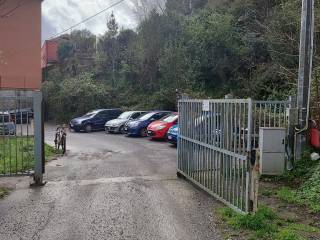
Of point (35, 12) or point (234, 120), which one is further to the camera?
point (35, 12)

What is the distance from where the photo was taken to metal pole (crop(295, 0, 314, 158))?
10.2 meters

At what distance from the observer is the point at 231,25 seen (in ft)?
94.7

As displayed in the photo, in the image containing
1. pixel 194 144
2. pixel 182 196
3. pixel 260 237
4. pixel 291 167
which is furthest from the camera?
pixel 291 167

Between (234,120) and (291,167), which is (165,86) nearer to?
(291,167)

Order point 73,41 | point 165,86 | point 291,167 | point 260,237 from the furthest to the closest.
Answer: point 73,41, point 165,86, point 291,167, point 260,237

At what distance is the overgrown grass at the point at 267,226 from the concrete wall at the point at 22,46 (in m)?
22.5

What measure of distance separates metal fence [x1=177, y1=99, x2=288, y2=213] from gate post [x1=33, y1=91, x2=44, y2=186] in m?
3.43

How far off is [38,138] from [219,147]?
14.1 ft

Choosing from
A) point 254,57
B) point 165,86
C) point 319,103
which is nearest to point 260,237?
point 319,103

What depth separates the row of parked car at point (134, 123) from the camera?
20922 millimetres

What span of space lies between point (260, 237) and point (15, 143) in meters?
6.22

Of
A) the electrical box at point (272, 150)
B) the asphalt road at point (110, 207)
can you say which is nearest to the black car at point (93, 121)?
the asphalt road at point (110, 207)

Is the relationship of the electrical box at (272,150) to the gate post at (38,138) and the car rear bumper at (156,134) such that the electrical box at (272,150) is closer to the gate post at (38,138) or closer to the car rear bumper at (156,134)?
the gate post at (38,138)

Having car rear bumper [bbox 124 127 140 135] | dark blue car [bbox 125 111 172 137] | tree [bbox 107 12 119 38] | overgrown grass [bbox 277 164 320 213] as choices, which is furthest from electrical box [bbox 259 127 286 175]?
tree [bbox 107 12 119 38]
